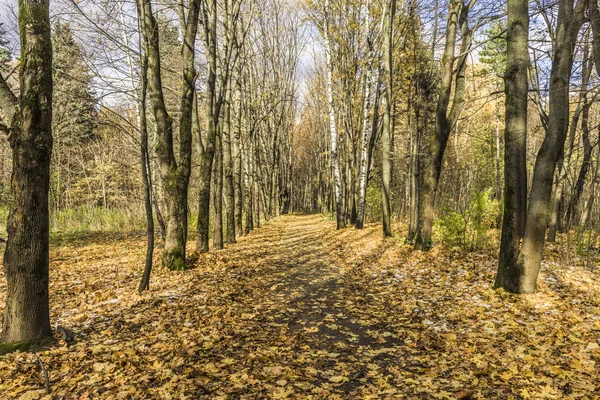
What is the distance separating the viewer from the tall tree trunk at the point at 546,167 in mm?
5742

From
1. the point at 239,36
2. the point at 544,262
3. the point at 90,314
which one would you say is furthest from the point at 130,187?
the point at 544,262

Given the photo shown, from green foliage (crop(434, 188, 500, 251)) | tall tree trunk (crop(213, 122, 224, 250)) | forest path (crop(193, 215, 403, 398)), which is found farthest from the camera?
tall tree trunk (crop(213, 122, 224, 250))

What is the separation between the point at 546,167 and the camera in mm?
5781

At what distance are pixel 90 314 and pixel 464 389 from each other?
549 cm

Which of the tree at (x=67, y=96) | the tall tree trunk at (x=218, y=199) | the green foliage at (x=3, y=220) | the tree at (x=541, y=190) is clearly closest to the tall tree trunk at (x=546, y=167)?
the tree at (x=541, y=190)

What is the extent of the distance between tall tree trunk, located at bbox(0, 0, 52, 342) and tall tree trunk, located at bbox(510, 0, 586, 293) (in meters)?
7.32

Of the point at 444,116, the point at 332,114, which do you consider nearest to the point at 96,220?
the point at 332,114

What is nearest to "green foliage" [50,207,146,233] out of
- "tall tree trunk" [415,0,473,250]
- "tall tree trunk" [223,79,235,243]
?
"tall tree trunk" [223,79,235,243]

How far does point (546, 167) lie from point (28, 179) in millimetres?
7701

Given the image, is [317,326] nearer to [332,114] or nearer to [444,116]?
[444,116]

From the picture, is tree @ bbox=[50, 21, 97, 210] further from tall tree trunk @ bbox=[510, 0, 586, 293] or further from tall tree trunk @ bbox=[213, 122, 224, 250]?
tall tree trunk @ bbox=[510, 0, 586, 293]

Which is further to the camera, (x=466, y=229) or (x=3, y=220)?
(x=3, y=220)

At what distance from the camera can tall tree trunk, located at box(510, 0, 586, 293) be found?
574 cm

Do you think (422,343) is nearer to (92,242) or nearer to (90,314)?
(90,314)
